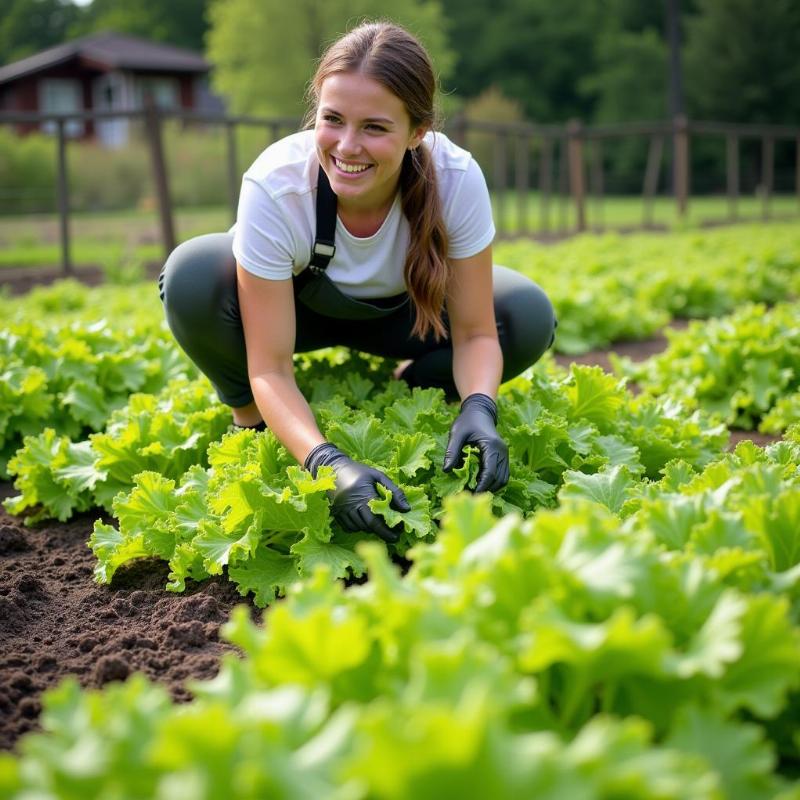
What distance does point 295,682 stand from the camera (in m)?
1.75

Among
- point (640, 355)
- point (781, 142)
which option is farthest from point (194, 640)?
point (781, 142)

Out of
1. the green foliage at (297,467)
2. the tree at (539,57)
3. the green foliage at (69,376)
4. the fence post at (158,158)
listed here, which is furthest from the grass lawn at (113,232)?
the tree at (539,57)

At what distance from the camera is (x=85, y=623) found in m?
2.93

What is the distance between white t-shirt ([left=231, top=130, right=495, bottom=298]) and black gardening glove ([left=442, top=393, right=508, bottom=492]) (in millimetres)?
594

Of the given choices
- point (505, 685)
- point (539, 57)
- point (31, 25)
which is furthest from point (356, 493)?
point (31, 25)

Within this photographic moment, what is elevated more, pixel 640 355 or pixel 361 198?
pixel 361 198

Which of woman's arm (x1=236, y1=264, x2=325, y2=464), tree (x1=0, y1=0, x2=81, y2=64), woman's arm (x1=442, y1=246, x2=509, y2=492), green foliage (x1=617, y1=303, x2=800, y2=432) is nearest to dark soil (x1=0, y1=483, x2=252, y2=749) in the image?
woman's arm (x1=236, y1=264, x2=325, y2=464)

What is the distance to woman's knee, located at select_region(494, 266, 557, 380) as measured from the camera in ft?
12.7

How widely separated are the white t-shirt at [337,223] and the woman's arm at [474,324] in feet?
0.20

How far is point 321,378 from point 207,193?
64.4 ft

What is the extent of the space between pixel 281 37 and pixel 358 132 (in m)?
38.3

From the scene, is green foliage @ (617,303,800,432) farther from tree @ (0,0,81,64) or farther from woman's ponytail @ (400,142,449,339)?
tree @ (0,0,81,64)

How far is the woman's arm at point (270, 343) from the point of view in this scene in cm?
318

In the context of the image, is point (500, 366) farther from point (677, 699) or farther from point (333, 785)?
point (333, 785)
